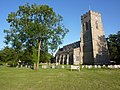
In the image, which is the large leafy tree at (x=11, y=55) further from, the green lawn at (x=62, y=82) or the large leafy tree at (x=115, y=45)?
the large leafy tree at (x=115, y=45)

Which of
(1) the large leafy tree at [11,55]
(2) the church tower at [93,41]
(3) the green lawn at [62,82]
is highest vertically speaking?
(2) the church tower at [93,41]

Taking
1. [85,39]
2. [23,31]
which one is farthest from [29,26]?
[85,39]

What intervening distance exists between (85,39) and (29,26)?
41.8m

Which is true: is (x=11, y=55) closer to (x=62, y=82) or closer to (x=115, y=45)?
(x=62, y=82)

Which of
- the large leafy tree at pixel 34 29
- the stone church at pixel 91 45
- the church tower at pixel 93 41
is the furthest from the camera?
the stone church at pixel 91 45

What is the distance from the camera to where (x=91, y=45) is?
66500 millimetres

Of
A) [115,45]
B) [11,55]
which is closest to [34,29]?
[11,55]

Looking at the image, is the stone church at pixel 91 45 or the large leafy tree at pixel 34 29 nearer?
the large leafy tree at pixel 34 29

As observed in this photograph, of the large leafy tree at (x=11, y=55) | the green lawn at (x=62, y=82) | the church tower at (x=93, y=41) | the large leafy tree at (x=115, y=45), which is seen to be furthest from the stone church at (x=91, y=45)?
the green lawn at (x=62, y=82)

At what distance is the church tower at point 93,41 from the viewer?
212 feet

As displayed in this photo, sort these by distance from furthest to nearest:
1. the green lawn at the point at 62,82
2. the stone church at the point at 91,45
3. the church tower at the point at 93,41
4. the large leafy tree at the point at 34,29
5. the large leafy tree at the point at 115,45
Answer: the stone church at the point at 91,45 → the church tower at the point at 93,41 → the large leafy tree at the point at 115,45 → the large leafy tree at the point at 34,29 → the green lawn at the point at 62,82

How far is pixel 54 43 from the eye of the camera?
37125mm

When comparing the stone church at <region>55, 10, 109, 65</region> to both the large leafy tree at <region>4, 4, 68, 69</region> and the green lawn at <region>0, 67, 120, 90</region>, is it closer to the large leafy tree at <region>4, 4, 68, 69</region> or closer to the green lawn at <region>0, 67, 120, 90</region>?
the large leafy tree at <region>4, 4, 68, 69</region>

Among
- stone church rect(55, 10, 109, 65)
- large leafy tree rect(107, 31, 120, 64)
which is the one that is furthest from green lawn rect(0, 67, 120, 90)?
stone church rect(55, 10, 109, 65)
